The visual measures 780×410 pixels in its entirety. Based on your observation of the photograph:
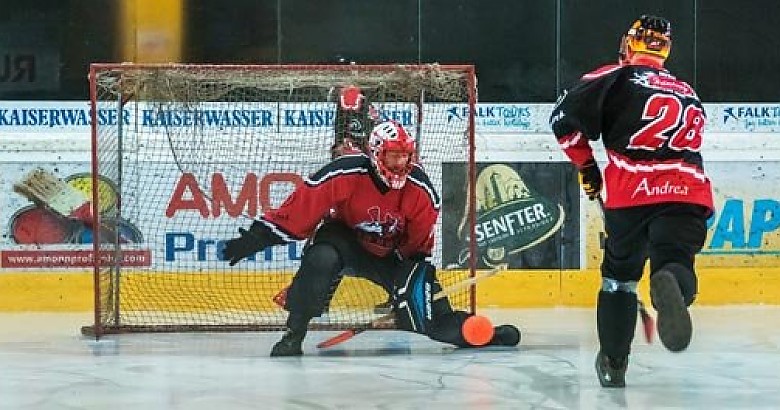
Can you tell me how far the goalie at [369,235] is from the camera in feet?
16.1

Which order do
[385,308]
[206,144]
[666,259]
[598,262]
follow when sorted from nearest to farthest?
1. [666,259]
2. [385,308]
3. [206,144]
4. [598,262]

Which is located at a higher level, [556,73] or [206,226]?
[556,73]

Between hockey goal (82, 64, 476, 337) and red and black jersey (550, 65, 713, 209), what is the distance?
2.22 m

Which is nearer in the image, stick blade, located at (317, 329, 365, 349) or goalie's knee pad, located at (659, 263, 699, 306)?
goalie's knee pad, located at (659, 263, 699, 306)

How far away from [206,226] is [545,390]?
2984mm

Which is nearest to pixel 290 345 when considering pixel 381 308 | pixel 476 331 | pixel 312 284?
pixel 312 284

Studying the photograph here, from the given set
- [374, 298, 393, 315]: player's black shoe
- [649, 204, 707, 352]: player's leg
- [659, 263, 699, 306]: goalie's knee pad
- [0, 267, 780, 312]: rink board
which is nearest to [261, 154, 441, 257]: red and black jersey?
[374, 298, 393, 315]: player's black shoe

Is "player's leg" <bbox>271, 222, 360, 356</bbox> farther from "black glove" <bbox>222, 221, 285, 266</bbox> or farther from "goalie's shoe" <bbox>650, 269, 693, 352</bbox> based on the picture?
"goalie's shoe" <bbox>650, 269, 693, 352</bbox>

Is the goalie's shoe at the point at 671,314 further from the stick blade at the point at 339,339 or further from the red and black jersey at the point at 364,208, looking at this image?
the stick blade at the point at 339,339

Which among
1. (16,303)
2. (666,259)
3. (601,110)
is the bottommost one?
(16,303)

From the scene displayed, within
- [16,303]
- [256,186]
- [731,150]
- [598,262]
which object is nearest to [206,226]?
[256,186]

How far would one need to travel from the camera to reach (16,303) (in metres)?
6.65

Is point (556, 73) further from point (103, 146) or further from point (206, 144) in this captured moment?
point (103, 146)

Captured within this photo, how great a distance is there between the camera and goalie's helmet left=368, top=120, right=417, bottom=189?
15.8ft
